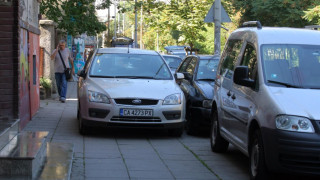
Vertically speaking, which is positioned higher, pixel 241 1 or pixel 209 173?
pixel 241 1

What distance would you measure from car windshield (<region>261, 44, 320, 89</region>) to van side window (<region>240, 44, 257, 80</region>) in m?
0.19

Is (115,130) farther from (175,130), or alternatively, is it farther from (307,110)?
(307,110)

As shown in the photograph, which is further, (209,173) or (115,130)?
(115,130)

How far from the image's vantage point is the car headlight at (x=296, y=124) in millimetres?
5602

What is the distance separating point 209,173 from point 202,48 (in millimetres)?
50166

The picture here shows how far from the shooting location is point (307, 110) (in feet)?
18.7

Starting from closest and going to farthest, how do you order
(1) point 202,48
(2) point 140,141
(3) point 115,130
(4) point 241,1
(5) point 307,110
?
1. (5) point 307,110
2. (2) point 140,141
3. (3) point 115,130
4. (4) point 241,1
5. (1) point 202,48

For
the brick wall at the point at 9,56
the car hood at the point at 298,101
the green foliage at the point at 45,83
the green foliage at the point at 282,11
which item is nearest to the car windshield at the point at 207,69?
the brick wall at the point at 9,56

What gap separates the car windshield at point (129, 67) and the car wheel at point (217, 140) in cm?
229

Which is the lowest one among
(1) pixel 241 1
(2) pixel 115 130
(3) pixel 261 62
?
(2) pixel 115 130

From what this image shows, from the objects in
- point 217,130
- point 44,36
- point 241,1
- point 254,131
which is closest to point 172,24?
point 241,1

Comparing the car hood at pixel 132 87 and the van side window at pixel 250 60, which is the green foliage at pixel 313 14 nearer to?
the car hood at pixel 132 87

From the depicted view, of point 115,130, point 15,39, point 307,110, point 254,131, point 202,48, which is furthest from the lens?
point 202,48

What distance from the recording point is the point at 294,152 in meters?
5.58
